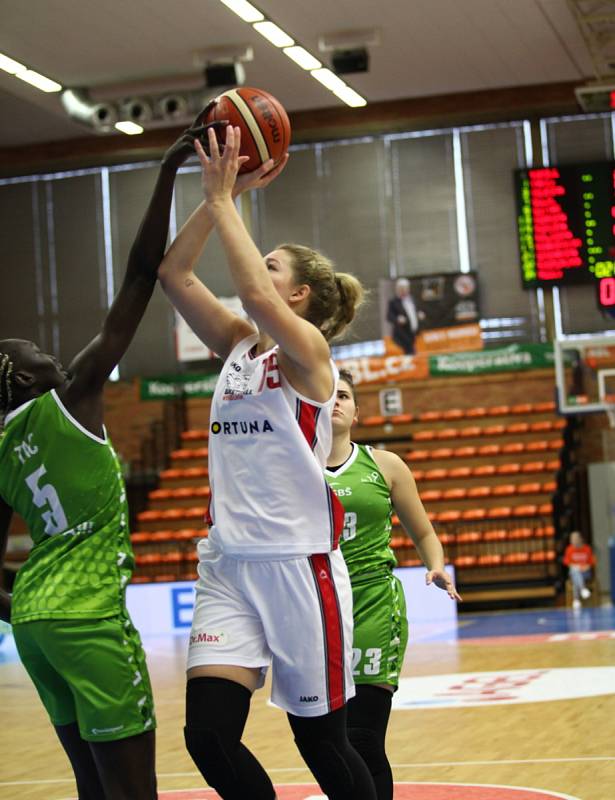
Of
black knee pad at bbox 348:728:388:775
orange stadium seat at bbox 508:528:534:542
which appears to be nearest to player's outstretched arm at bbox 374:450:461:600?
black knee pad at bbox 348:728:388:775

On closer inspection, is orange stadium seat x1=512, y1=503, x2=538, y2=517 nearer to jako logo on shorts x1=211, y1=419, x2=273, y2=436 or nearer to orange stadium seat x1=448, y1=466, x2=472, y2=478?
orange stadium seat x1=448, y1=466, x2=472, y2=478

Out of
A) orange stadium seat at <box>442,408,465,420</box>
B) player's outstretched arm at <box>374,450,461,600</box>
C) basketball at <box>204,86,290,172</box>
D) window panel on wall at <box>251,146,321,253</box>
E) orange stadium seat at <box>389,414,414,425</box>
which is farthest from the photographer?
window panel on wall at <box>251,146,321,253</box>

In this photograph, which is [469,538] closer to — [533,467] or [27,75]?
[533,467]

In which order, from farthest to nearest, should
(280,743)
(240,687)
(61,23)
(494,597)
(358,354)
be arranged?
1. (358,354)
2. (494,597)
3. (61,23)
4. (280,743)
5. (240,687)

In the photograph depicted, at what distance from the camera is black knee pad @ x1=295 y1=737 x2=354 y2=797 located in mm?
3199

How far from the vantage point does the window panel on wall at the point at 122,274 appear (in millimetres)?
21688

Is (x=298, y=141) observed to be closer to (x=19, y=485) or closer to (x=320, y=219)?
(x=320, y=219)

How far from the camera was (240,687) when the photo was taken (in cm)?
317

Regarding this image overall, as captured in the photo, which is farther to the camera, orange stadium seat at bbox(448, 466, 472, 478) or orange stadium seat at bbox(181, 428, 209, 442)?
orange stadium seat at bbox(181, 428, 209, 442)

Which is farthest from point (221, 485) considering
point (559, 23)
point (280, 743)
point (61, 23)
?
point (559, 23)

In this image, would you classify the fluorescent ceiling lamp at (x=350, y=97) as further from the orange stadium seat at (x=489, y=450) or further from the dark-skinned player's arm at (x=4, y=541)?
the dark-skinned player's arm at (x=4, y=541)

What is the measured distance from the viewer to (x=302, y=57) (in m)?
17.4

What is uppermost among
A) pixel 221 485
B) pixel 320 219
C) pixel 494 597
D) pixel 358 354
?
pixel 320 219

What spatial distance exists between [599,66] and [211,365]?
26.7ft
